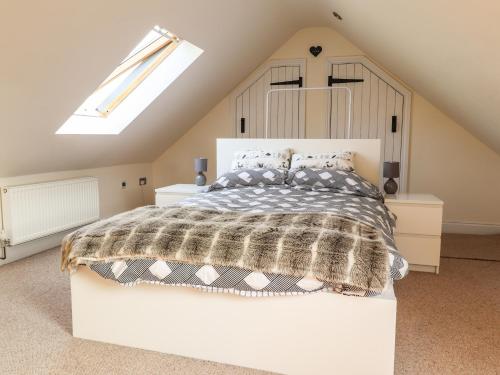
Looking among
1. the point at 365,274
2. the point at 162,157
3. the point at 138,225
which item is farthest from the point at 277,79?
the point at 365,274

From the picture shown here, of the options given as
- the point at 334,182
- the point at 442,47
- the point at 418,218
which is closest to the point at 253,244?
the point at 334,182

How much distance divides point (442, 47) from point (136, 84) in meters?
2.46

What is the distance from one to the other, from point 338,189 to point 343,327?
4.83 feet

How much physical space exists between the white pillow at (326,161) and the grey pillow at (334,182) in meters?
0.11

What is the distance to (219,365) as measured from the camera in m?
1.75

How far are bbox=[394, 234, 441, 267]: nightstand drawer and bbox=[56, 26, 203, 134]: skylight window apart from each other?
224 cm

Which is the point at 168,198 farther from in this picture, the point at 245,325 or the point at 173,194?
the point at 245,325

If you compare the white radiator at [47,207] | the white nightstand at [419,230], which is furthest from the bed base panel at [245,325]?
the white nightstand at [419,230]

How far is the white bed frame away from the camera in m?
1.57

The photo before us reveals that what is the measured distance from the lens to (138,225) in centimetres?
187

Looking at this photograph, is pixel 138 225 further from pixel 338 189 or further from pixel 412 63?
pixel 412 63

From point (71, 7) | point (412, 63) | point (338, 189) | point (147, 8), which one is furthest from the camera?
point (412, 63)

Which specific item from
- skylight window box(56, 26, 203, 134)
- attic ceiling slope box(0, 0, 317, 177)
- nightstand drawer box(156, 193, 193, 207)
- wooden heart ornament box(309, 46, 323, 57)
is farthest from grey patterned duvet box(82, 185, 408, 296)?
wooden heart ornament box(309, 46, 323, 57)

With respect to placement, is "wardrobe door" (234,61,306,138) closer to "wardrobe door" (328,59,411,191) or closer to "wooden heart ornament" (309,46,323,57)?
"wooden heart ornament" (309,46,323,57)
